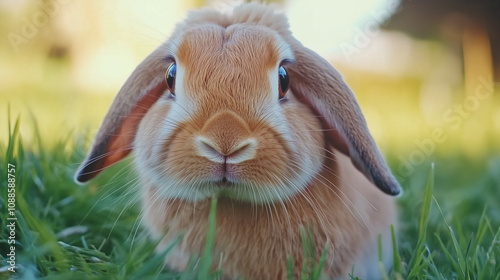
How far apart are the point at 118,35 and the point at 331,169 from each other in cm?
108

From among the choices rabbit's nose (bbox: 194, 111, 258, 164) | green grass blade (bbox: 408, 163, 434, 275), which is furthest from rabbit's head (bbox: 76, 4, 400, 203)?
green grass blade (bbox: 408, 163, 434, 275)

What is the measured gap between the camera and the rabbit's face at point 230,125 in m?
1.39

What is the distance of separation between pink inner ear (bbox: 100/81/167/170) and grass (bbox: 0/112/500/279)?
6 cm

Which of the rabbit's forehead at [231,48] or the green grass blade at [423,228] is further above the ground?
the rabbit's forehead at [231,48]

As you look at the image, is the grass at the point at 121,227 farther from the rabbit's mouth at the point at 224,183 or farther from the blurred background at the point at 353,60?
the blurred background at the point at 353,60

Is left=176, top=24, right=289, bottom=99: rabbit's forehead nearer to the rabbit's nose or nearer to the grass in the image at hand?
the rabbit's nose

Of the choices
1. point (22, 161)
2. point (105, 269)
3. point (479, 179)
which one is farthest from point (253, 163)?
point (479, 179)

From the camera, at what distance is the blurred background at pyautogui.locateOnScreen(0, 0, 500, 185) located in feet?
6.27

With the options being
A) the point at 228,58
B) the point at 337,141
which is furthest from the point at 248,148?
the point at 337,141

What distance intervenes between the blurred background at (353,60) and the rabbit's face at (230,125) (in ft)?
0.76

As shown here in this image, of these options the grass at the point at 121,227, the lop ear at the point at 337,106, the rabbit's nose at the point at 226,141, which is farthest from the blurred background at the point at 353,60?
the rabbit's nose at the point at 226,141

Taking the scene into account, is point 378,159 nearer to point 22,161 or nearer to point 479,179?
point 22,161

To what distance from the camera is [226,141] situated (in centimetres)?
136

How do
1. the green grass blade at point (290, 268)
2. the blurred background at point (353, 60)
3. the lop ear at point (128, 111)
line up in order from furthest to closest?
the blurred background at point (353, 60) < the lop ear at point (128, 111) < the green grass blade at point (290, 268)
